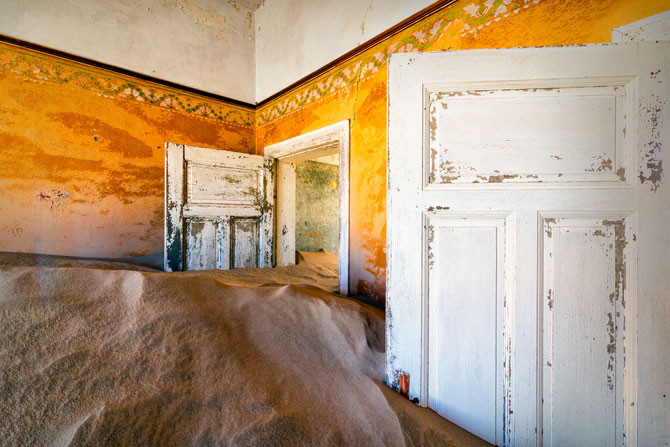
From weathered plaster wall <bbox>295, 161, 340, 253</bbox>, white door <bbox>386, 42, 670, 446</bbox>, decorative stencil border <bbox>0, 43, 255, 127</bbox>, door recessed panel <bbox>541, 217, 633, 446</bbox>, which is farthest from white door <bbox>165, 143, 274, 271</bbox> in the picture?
door recessed panel <bbox>541, 217, 633, 446</bbox>

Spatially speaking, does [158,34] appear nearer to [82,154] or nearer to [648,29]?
[82,154]

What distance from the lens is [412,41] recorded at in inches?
92.0

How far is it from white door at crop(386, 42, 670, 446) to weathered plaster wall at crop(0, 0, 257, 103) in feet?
11.8

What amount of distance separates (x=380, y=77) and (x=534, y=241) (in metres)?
2.08

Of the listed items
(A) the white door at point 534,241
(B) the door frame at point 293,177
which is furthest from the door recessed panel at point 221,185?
(A) the white door at point 534,241

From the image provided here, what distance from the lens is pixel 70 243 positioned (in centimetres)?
305

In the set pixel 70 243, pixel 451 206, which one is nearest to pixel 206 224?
pixel 70 243

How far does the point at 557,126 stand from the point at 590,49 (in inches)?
11.5

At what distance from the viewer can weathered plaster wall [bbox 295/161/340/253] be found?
548 cm

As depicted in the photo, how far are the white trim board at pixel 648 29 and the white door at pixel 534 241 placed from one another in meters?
0.67

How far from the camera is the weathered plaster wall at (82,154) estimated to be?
9.21 feet

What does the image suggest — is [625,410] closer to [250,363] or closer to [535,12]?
[250,363]

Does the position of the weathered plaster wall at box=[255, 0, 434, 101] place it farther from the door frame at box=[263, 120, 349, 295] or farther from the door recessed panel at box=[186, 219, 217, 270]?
the door recessed panel at box=[186, 219, 217, 270]

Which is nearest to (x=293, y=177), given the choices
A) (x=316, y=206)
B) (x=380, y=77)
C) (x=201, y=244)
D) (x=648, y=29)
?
(x=201, y=244)
